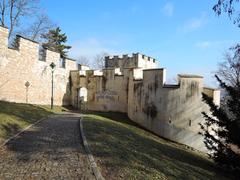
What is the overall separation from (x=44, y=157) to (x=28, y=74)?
54.0ft

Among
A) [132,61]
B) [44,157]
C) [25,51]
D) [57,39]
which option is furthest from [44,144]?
[57,39]

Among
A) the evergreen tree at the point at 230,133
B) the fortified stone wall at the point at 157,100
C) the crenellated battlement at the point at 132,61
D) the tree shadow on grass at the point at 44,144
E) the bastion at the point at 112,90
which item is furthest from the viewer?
the crenellated battlement at the point at 132,61

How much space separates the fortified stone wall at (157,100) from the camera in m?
18.4

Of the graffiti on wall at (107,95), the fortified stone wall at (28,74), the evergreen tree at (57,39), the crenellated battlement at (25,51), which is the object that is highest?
the evergreen tree at (57,39)

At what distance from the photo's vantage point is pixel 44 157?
753cm

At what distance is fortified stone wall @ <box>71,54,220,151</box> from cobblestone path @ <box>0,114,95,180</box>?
954cm

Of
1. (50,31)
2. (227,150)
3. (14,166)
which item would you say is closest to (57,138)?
(14,166)

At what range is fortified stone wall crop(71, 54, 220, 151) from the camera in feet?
60.5

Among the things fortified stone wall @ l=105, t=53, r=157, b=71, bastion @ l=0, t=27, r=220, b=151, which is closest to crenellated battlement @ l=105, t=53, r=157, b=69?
fortified stone wall @ l=105, t=53, r=157, b=71

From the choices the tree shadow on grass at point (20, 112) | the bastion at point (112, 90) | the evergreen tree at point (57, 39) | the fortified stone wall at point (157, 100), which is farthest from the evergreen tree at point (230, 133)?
the evergreen tree at point (57, 39)

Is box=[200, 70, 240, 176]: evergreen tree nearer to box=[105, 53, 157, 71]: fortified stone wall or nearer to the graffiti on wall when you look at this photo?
the graffiti on wall

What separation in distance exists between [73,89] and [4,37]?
10.2m

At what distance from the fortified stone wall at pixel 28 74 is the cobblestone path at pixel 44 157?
36.3 ft

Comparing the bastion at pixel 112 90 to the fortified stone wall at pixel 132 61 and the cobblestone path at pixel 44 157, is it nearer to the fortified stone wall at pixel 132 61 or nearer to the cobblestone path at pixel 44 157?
the fortified stone wall at pixel 132 61
